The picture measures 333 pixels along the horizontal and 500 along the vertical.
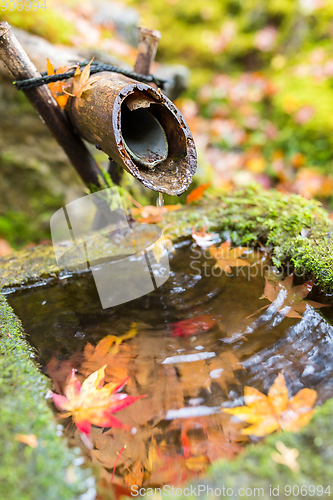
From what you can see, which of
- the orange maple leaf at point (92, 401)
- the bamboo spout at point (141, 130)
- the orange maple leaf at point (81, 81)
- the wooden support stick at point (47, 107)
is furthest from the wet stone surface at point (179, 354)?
the orange maple leaf at point (81, 81)

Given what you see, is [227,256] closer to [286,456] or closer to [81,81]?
[286,456]

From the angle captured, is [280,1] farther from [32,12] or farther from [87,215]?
[87,215]

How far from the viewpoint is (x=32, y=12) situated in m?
3.35

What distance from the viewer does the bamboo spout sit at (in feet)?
4.19

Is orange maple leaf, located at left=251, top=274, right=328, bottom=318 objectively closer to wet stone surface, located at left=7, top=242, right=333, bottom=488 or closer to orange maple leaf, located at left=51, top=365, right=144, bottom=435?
wet stone surface, located at left=7, top=242, right=333, bottom=488

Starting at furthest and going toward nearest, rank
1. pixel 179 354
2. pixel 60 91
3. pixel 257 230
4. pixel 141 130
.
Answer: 1. pixel 257 230
2. pixel 60 91
3. pixel 141 130
4. pixel 179 354

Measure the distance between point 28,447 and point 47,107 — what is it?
6.10ft

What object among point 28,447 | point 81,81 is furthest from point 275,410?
point 81,81

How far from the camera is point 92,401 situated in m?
1.23

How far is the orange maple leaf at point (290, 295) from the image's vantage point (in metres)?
1.51

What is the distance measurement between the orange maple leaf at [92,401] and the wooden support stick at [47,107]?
154 centimetres

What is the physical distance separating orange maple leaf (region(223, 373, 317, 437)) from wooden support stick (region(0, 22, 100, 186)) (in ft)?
6.16

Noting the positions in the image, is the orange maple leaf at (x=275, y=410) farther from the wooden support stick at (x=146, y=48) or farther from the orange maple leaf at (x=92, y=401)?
the wooden support stick at (x=146, y=48)

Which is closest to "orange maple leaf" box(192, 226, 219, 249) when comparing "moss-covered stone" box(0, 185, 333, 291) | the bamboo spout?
"moss-covered stone" box(0, 185, 333, 291)
